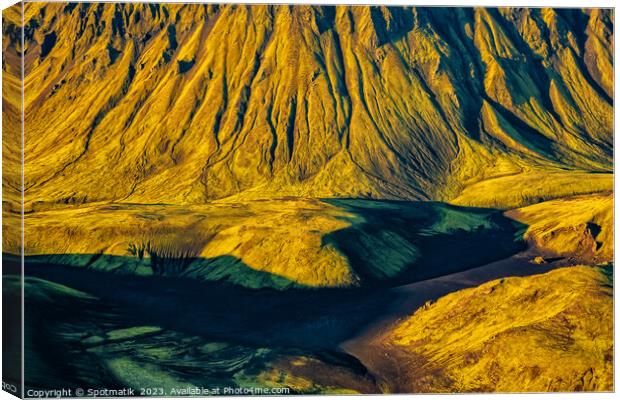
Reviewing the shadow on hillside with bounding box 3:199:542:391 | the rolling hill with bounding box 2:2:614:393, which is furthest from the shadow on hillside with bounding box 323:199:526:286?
the rolling hill with bounding box 2:2:614:393

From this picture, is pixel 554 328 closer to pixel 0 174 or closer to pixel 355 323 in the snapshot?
pixel 355 323

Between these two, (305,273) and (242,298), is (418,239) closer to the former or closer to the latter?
(305,273)

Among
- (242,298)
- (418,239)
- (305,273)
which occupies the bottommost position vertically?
(242,298)

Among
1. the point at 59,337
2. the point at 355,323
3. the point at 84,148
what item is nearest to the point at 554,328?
the point at 355,323

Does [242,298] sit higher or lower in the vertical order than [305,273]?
lower

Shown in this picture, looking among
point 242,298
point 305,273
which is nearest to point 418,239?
point 305,273

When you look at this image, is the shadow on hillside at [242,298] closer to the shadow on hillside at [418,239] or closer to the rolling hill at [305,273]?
the shadow on hillside at [418,239]

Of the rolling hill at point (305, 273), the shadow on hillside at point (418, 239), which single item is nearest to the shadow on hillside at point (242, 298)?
the shadow on hillside at point (418, 239)

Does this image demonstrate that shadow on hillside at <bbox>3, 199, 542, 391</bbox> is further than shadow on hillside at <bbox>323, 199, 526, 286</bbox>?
No

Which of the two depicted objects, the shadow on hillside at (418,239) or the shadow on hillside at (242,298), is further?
the shadow on hillside at (418,239)

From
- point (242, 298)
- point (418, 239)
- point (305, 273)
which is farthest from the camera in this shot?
point (418, 239)

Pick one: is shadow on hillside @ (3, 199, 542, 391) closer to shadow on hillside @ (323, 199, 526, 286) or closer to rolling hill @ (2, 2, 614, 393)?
shadow on hillside @ (323, 199, 526, 286)
